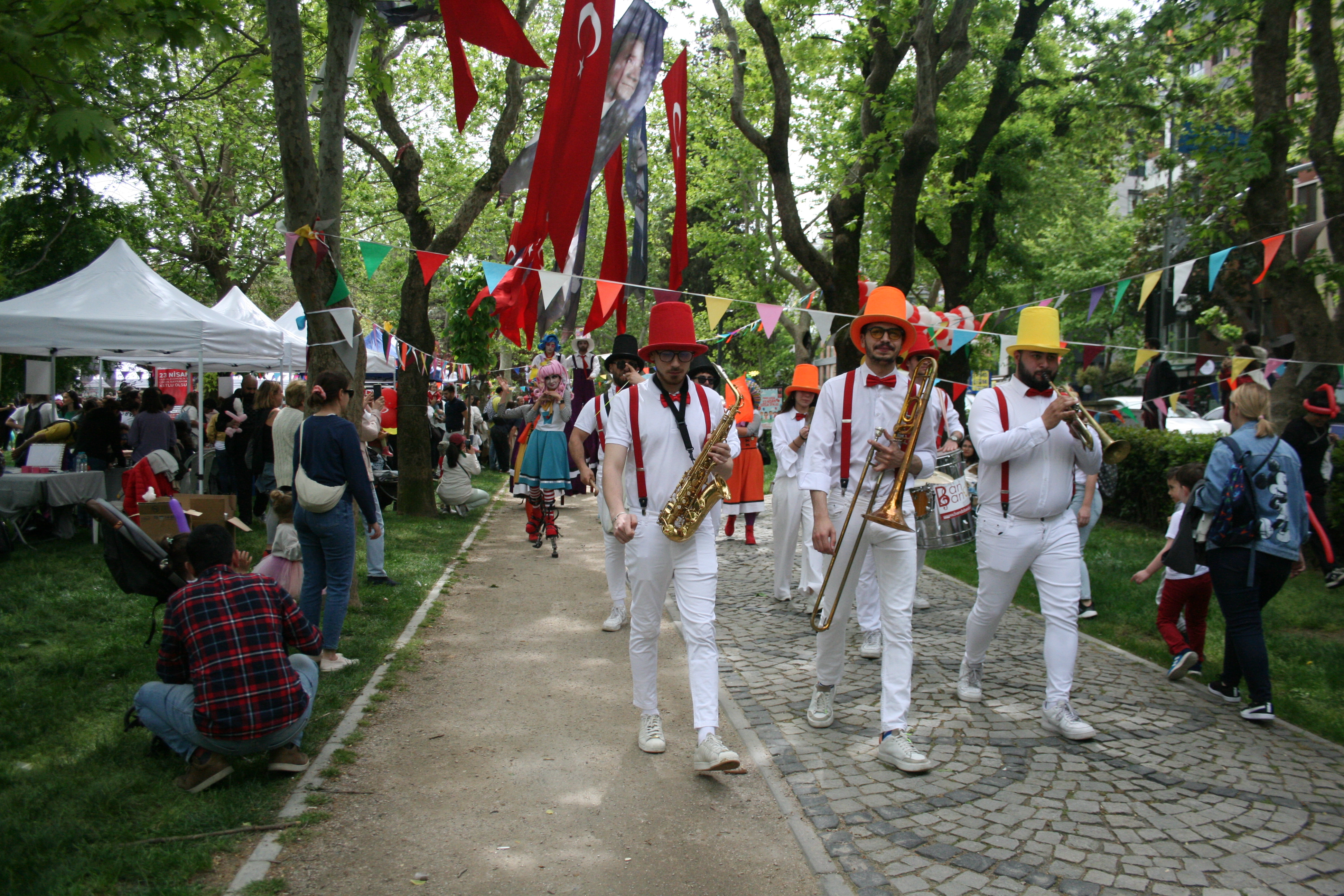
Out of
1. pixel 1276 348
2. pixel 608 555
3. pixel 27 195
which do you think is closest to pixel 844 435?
pixel 608 555

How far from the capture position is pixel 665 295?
11219 mm

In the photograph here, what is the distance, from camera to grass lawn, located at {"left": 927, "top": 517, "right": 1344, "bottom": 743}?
5.73 m

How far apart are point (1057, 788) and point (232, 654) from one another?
147 inches

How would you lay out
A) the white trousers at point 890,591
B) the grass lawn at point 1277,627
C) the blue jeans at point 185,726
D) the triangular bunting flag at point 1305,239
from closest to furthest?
the blue jeans at point 185,726 < the white trousers at point 890,591 < the grass lawn at point 1277,627 < the triangular bunting flag at point 1305,239

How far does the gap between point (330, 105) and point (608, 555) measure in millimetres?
4184

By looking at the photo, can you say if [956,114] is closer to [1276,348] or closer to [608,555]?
[1276,348]

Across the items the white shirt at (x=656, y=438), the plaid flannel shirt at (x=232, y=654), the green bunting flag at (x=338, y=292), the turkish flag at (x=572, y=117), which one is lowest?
the plaid flannel shirt at (x=232, y=654)

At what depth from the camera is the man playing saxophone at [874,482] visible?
4.68 m

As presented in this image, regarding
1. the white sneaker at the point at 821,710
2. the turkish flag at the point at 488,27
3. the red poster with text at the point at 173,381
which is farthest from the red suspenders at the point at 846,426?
the red poster with text at the point at 173,381

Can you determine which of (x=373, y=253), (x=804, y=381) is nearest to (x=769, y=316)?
(x=804, y=381)

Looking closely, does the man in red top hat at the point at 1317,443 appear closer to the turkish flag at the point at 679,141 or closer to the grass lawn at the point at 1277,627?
the grass lawn at the point at 1277,627

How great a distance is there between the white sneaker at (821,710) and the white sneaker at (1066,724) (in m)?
1.14

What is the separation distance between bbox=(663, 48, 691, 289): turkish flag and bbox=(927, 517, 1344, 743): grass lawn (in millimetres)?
4975

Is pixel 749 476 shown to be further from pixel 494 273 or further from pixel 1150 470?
pixel 1150 470
